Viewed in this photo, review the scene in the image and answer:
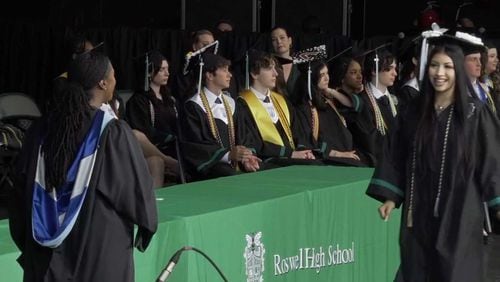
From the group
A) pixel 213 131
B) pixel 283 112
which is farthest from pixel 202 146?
pixel 283 112

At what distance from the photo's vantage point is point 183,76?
11.2m

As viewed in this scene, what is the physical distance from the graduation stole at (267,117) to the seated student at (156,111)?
67cm

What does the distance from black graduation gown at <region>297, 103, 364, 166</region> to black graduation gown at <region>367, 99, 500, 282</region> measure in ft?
13.7

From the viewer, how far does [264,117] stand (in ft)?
32.8

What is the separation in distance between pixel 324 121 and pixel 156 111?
4.87ft

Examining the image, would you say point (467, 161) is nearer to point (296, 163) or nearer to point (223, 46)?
point (296, 163)

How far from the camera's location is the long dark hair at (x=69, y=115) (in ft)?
16.3

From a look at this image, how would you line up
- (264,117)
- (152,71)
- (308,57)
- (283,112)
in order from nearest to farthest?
1. (264,117)
2. (283,112)
3. (152,71)
4. (308,57)

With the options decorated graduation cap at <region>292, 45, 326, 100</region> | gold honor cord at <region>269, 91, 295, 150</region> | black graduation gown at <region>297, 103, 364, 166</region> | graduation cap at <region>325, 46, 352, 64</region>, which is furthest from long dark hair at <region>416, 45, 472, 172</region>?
graduation cap at <region>325, 46, 352, 64</region>

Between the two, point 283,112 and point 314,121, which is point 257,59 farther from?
point 314,121

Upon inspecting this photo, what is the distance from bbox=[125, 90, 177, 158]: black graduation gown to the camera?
32.8ft

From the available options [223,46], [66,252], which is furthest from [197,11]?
[66,252]

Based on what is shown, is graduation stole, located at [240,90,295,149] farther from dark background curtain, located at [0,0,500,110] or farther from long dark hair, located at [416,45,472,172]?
long dark hair, located at [416,45,472,172]

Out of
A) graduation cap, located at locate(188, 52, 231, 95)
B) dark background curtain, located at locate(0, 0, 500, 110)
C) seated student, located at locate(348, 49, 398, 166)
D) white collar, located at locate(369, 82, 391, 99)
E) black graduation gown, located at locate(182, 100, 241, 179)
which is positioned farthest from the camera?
dark background curtain, located at locate(0, 0, 500, 110)
